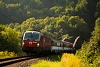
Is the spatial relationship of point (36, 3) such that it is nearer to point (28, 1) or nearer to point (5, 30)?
point (28, 1)

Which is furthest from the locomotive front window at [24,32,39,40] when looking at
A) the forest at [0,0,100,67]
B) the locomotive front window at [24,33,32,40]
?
the forest at [0,0,100,67]

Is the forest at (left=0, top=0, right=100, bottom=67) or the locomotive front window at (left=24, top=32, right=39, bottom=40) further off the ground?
the forest at (left=0, top=0, right=100, bottom=67)

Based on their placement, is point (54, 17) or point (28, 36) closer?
point (28, 36)

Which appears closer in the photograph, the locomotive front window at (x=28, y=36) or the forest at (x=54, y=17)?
the locomotive front window at (x=28, y=36)

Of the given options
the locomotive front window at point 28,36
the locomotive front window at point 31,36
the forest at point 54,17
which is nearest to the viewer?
the locomotive front window at point 31,36

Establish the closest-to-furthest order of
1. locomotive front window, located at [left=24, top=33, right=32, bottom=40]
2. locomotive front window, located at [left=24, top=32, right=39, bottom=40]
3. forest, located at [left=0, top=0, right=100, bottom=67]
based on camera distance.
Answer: locomotive front window, located at [left=24, top=32, right=39, bottom=40]
locomotive front window, located at [left=24, top=33, right=32, bottom=40]
forest, located at [left=0, top=0, right=100, bottom=67]

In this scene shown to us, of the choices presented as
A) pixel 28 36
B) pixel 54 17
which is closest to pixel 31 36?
pixel 28 36

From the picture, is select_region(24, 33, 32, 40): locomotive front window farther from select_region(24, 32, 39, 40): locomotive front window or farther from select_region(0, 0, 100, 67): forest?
select_region(0, 0, 100, 67): forest

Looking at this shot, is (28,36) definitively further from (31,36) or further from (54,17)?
(54,17)

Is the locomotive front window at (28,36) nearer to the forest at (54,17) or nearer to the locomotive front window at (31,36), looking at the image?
the locomotive front window at (31,36)

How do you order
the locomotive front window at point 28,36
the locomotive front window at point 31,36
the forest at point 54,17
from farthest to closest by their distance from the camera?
the forest at point 54,17, the locomotive front window at point 28,36, the locomotive front window at point 31,36

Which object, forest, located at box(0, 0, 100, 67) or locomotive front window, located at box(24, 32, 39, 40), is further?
forest, located at box(0, 0, 100, 67)

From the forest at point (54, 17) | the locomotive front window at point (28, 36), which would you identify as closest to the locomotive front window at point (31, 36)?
the locomotive front window at point (28, 36)

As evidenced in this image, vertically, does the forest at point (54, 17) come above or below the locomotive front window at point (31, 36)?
above
